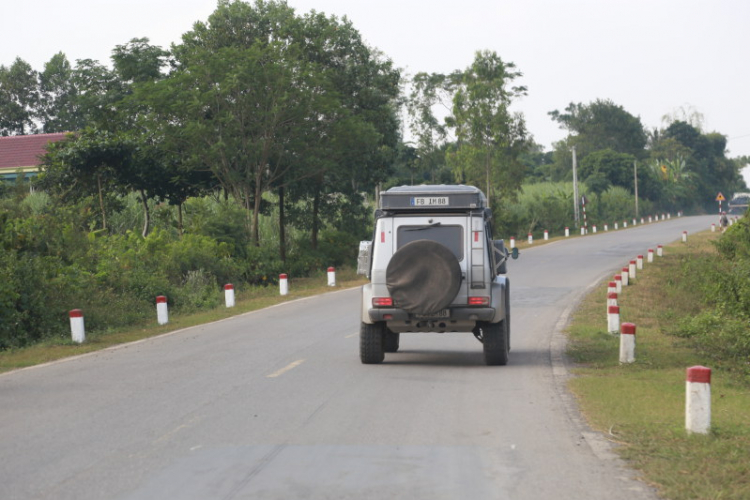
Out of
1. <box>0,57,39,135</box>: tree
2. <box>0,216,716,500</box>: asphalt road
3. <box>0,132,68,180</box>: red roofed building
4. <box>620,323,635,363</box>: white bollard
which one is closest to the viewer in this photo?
<box>0,216,716,500</box>: asphalt road

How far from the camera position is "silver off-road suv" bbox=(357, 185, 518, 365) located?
41.2 ft

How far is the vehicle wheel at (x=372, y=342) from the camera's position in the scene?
13.2 metres

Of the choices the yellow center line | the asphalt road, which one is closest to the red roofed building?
the asphalt road

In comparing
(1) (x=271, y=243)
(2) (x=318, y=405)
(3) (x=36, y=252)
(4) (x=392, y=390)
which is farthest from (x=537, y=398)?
(1) (x=271, y=243)

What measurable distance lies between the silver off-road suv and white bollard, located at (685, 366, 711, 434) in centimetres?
469

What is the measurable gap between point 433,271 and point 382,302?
0.91 meters

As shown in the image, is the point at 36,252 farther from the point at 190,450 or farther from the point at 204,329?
the point at 190,450

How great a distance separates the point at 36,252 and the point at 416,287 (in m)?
12.7

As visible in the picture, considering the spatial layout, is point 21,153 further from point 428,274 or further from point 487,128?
point 428,274

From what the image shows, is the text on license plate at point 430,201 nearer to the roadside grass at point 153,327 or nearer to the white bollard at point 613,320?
the white bollard at point 613,320

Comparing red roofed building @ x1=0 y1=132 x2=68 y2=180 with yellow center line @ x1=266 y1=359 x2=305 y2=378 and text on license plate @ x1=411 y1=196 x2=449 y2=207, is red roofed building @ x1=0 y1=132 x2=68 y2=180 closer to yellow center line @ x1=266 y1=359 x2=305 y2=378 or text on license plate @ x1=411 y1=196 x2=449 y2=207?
yellow center line @ x1=266 y1=359 x2=305 y2=378

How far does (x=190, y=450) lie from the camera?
305 inches

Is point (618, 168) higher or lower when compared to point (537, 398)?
higher

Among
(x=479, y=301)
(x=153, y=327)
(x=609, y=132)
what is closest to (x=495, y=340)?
(x=479, y=301)
